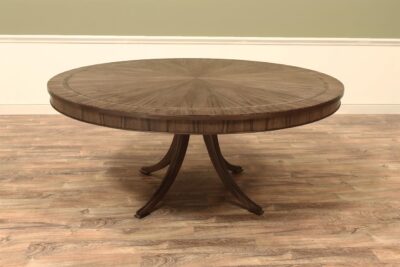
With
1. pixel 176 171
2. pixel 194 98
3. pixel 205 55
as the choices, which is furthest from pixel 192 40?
pixel 194 98

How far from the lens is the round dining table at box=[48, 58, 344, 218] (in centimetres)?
139

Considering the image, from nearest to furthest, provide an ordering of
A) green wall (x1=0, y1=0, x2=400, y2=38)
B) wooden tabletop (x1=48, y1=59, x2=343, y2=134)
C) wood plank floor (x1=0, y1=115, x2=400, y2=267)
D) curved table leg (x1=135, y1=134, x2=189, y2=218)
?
wooden tabletop (x1=48, y1=59, x2=343, y2=134), wood plank floor (x1=0, y1=115, x2=400, y2=267), curved table leg (x1=135, y1=134, x2=189, y2=218), green wall (x1=0, y1=0, x2=400, y2=38)

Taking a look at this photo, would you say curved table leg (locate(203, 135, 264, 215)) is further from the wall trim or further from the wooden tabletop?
the wall trim

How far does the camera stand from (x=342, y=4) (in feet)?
11.3

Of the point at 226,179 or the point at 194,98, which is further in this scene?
the point at 226,179

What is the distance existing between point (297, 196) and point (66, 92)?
47.6 inches

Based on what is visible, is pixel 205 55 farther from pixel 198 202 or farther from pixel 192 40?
pixel 198 202

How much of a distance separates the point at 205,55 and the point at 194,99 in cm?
201

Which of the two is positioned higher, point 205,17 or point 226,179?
point 205,17

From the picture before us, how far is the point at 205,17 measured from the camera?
3.39m

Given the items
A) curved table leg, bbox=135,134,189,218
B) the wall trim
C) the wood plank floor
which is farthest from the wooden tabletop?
the wall trim

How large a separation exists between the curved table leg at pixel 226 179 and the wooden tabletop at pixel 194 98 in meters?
0.29

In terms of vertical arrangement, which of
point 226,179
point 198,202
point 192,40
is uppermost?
point 192,40

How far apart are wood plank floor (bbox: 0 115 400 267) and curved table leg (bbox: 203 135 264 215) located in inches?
1.4
